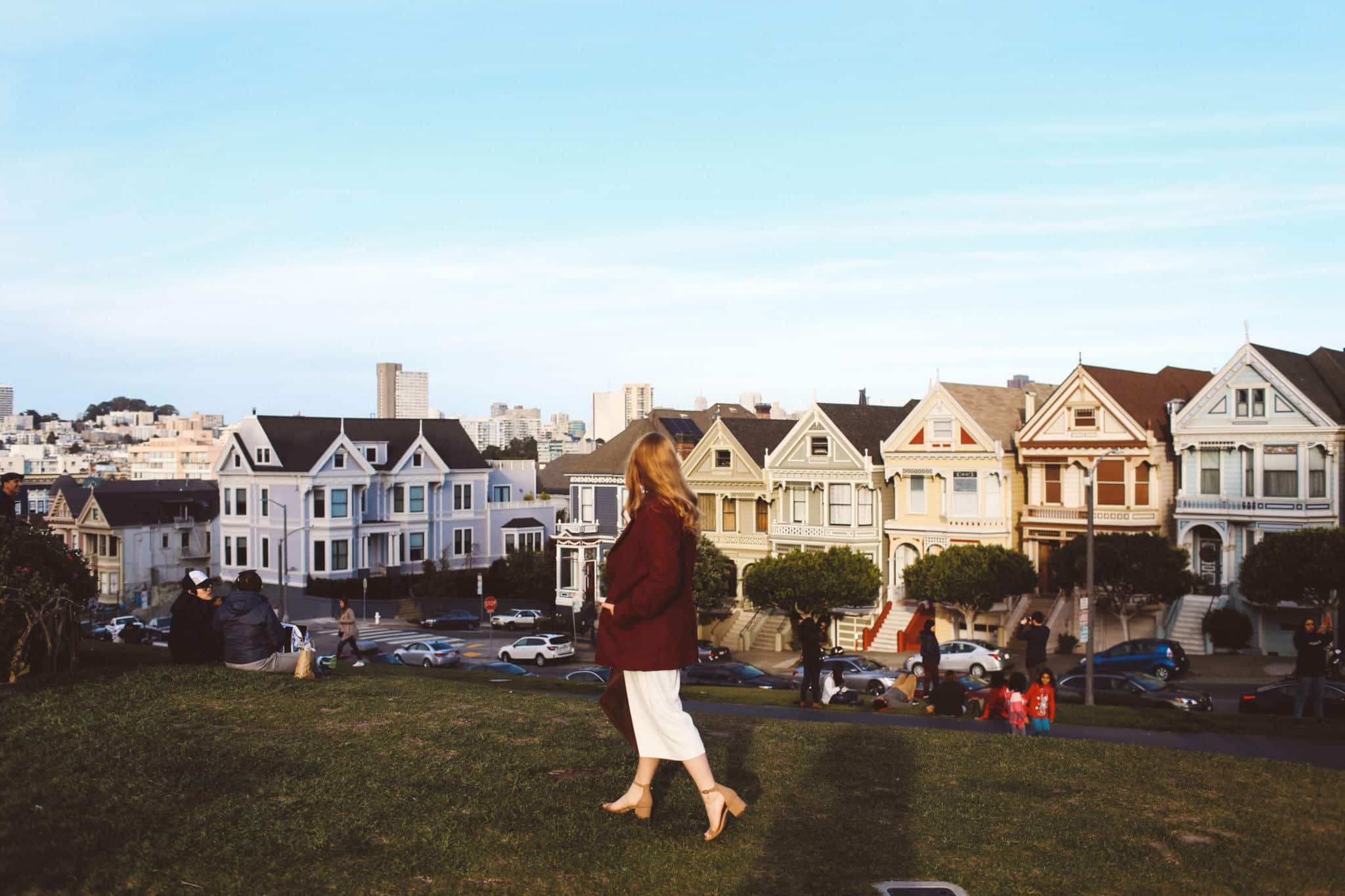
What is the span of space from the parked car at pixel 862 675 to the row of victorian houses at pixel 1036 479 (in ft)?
40.0

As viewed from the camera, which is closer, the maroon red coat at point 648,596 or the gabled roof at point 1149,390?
the maroon red coat at point 648,596

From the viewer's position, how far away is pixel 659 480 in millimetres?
8164

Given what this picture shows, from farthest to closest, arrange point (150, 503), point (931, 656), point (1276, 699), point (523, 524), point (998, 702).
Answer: point (150, 503)
point (523, 524)
point (1276, 699)
point (931, 656)
point (998, 702)

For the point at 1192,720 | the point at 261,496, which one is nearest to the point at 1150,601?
the point at 1192,720

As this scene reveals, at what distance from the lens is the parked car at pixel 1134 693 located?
28.8 meters

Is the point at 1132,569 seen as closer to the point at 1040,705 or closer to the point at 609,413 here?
the point at 1040,705

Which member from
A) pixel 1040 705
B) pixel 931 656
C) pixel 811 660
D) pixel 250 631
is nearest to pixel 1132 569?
pixel 931 656

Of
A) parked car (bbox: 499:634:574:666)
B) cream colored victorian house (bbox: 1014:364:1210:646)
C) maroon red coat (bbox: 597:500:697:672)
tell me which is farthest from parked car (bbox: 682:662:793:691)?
maroon red coat (bbox: 597:500:697:672)

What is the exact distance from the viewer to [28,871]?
7.02 meters

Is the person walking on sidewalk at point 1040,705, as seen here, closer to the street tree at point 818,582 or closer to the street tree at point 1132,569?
the street tree at point 1132,569

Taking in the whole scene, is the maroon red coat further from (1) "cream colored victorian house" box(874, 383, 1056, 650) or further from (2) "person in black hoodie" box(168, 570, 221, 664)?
(1) "cream colored victorian house" box(874, 383, 1056, 650)

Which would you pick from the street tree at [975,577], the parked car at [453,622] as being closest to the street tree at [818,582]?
the street tree at [975,577]

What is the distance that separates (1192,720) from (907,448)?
3261 centimetres

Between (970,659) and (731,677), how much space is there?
9.18 m
